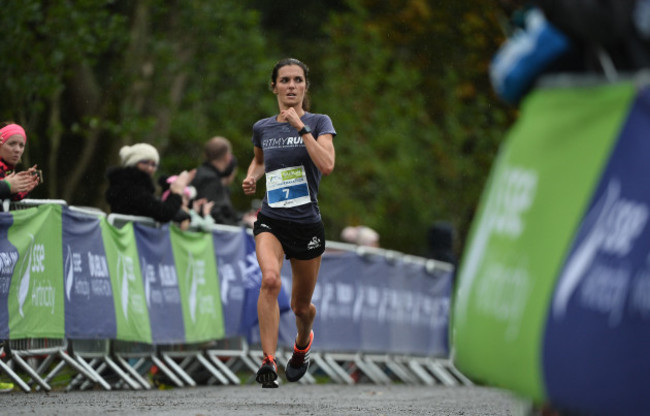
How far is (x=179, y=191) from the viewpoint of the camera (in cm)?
1180

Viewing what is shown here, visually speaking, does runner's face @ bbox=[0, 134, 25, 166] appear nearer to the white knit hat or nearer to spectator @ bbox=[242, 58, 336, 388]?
the white knit hat

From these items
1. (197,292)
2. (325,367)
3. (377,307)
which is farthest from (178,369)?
(377,307)

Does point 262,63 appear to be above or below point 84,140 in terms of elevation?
above

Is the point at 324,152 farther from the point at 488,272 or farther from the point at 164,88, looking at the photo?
the point at 164,88

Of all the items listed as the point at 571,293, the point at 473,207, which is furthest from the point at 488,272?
the point at 473,207

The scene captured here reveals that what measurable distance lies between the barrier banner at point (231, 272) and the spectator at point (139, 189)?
1.11 metres

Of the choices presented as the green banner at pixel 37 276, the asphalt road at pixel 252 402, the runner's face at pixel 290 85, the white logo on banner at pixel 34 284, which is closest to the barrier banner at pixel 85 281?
the green banner at pixel 37 276

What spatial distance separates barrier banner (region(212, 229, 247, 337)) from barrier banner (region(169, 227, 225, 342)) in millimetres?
103

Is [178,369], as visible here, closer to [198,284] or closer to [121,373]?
[198,284]

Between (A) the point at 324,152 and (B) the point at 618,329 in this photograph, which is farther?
(A) the point at 324,152

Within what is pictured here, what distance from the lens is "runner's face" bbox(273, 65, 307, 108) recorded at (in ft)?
29.7

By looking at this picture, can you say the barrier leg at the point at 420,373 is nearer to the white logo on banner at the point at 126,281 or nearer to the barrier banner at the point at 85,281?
the white logo on banner at the point at 126,281

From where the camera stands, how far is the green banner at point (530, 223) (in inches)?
151

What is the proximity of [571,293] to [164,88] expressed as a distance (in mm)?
19005
